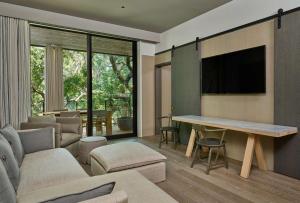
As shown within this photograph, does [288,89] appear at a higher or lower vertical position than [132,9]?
lower

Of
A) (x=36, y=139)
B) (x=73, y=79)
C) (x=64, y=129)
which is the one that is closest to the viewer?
(x=36, y=139)

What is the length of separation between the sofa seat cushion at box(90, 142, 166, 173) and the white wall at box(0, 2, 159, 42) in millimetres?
2985

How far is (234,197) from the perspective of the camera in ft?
7.48

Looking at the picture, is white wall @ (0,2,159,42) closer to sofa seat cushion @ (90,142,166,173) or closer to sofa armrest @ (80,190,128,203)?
sofa seat cushion @ (90,142,166,173)

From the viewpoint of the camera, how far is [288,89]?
2818 mm

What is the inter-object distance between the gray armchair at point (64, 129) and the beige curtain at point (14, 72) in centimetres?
43

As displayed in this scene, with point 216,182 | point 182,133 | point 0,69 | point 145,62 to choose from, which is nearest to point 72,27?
point 0,69

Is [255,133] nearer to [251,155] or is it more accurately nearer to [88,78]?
[251,155]

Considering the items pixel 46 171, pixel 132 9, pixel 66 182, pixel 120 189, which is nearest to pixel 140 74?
pixel 132 9

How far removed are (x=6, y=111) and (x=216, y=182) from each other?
12.4 ft

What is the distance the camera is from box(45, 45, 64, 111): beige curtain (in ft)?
20.2

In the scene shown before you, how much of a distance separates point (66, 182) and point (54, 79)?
5177 mm

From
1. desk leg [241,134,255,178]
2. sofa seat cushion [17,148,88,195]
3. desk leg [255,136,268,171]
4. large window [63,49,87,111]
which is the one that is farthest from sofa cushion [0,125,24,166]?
large window [63,49,87,111]

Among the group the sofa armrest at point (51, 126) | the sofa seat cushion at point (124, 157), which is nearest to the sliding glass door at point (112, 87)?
the sofa armrest at point (51, 126)
